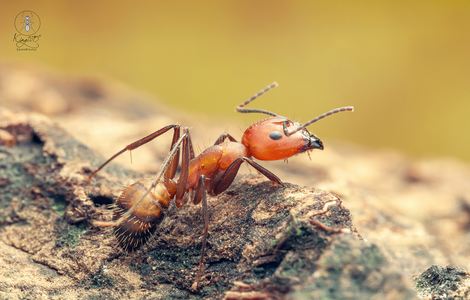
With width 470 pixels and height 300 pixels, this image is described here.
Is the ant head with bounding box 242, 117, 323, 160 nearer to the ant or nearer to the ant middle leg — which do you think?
the ant

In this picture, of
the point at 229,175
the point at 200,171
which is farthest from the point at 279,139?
the point at 200,171

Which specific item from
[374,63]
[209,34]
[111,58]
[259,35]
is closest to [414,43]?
[374,63]

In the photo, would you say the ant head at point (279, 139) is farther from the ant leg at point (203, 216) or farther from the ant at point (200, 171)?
the ant leg at point (203, 216)

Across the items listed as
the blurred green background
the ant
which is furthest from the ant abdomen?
the blurred green background

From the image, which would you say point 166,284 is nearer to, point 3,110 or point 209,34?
point 3,110

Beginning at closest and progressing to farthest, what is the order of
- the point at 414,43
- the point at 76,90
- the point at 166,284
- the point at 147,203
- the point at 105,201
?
the point at 166,284
the point at 147,203
the point at 105,201
the point at 76,90
the point at 414,43

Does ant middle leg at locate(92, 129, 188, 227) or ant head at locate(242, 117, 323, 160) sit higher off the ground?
ant head at locate(242, 117, 323, 160)
